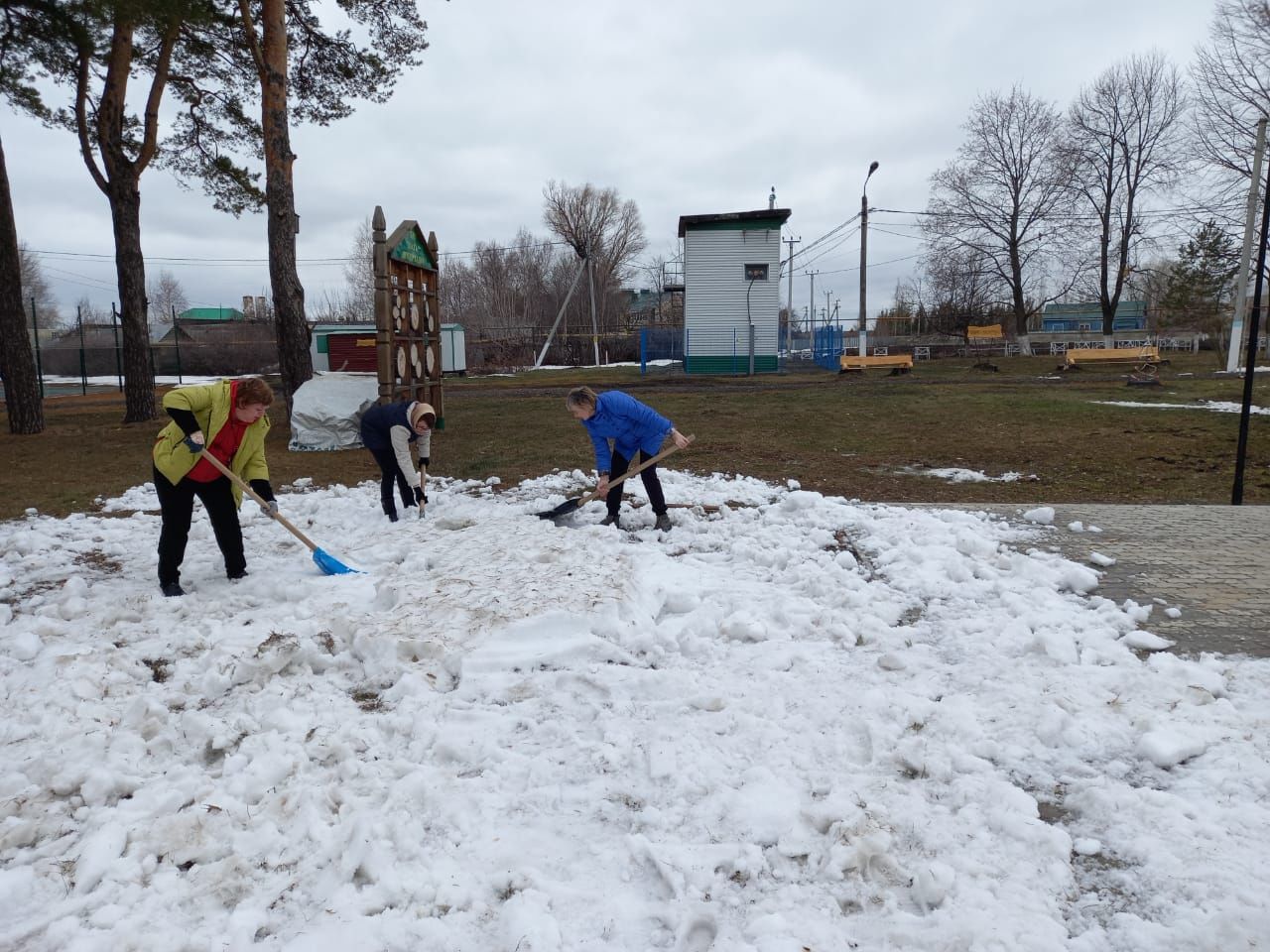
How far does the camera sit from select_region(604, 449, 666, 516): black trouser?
18.9 ft

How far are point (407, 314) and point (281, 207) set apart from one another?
2674 mm

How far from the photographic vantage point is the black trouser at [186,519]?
4.48 m

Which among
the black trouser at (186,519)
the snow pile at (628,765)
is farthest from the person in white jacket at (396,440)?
the snow pile at (628,765)

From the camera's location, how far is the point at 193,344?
111ft

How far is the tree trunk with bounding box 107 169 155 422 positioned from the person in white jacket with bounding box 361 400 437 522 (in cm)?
853

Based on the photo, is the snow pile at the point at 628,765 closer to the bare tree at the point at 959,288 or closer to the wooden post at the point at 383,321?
the wooden post at the point at 383,321

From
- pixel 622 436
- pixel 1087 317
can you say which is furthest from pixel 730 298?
pixel 1087 317

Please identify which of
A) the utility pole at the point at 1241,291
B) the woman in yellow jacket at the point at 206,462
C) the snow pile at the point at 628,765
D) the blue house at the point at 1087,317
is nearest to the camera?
the snow pile at the point at 628,765

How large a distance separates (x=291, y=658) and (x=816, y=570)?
8.83 ft

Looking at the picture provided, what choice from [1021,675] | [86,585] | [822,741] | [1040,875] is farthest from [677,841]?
[86,585]

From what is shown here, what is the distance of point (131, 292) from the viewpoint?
12.6 metres

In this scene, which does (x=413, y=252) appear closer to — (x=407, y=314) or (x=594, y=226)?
(x=407, y=314)

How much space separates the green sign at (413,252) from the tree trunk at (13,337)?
5.57 metres

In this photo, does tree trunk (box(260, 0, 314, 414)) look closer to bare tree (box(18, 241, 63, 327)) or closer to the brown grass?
the brown grass
